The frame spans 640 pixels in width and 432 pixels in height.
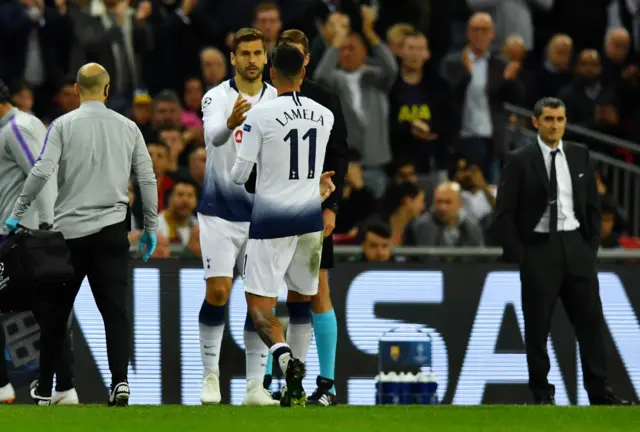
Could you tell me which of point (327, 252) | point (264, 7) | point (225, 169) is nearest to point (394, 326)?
point (327, 252)

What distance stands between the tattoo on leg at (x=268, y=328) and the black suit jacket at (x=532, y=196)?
282 centimetres

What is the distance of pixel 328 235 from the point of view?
1152cm

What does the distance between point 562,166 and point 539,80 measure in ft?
21.4

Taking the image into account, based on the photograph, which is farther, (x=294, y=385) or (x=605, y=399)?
(x=605, y=399)

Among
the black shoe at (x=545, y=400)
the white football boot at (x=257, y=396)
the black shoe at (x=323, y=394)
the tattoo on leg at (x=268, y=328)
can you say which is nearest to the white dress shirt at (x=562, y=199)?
the black shoe at (x=545, y=400)

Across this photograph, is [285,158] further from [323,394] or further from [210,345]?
[323,394]

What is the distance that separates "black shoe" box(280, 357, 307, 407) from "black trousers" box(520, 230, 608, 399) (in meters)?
2.88

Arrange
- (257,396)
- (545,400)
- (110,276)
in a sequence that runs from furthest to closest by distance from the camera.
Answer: (545,400)
(257,396)
(110,276)

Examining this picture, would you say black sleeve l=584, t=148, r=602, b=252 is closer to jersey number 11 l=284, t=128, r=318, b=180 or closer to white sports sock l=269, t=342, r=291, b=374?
jersey number 11 l=284, t=128, r=318, b=180

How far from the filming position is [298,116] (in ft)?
34.2

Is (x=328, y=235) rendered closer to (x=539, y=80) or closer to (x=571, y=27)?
(x=539, y=80)

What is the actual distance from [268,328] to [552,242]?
3.19 metres

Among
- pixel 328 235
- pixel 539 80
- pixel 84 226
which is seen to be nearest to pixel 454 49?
pixel 539 80

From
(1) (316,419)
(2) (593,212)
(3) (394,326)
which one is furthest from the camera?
(3) (394,326)
